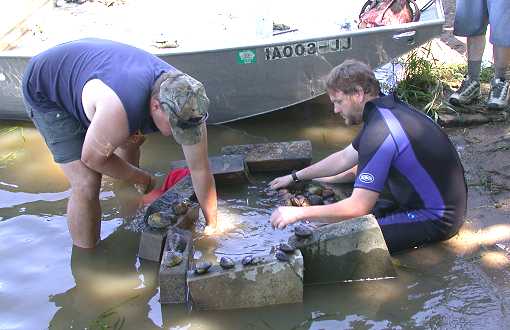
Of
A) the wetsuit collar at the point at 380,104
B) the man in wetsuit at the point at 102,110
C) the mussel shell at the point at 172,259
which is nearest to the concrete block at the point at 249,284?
the mussel shell at the point at 172,259

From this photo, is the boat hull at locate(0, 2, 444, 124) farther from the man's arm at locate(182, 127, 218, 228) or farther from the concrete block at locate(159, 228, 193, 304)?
the concrete block at locate(159, 228, 193, 304)

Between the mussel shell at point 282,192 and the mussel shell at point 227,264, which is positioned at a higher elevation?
the mussel shell at point 227,264

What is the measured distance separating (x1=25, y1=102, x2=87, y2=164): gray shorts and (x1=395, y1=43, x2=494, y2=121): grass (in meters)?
3.11

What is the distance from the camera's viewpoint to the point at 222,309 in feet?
10.6

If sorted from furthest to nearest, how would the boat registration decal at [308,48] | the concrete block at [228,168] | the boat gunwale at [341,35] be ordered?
the boat registration decal at [308,48], the boat gunwale at [341,35], the concrete block at [228,168]

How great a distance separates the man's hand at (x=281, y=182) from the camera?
4309 millimetres

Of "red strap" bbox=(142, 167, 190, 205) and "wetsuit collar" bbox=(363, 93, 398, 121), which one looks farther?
"red strap" bbox=(142, 167, 190, 205)

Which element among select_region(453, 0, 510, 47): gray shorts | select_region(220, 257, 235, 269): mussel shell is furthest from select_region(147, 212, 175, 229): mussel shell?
select_region(453, 0, 510, 47): gray shorts

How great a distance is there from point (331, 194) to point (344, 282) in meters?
0.90

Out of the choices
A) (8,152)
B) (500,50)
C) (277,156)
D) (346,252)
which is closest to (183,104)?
(346,252)

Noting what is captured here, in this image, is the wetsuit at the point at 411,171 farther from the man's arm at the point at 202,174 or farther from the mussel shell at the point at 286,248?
the man's arm at the point at 202,174

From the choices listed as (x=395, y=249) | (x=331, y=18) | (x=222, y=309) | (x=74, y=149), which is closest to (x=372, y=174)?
(x=395, y=249)

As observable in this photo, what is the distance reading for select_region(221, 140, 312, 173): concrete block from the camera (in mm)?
4598

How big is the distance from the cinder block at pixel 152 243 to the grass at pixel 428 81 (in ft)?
9.14
